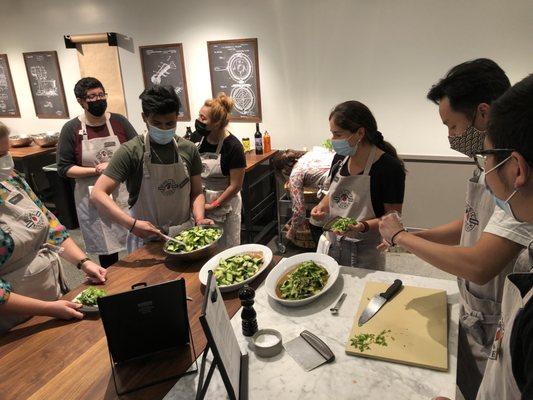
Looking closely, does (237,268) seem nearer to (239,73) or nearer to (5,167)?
(5,167)

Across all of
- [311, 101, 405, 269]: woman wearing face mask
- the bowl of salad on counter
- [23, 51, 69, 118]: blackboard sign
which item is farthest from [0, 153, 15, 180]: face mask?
[23, 51, 69, 118]: blackboard sign

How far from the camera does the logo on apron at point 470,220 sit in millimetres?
1392

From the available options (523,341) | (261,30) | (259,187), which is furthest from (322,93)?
(523,341)

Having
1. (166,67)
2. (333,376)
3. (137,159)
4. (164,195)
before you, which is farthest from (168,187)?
(166,67)

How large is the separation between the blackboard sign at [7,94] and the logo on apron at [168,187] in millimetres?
4917

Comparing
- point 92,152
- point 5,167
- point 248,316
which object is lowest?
point 248,316

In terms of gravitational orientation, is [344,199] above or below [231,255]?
A: above

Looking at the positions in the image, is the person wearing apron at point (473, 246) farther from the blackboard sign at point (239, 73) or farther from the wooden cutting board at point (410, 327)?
the blackboard sign at point (239, 73)

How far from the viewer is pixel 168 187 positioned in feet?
7.37

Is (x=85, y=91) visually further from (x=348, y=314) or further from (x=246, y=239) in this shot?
(x=348, y=314)

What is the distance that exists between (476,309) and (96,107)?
2908 millimetres

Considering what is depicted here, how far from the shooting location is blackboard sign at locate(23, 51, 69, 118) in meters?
5.23

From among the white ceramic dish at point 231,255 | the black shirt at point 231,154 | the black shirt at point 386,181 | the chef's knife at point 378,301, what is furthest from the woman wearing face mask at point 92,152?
the chef's knife at point 378,301

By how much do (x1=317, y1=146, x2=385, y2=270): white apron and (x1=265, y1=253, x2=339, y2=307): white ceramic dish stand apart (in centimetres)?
36
